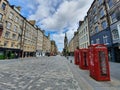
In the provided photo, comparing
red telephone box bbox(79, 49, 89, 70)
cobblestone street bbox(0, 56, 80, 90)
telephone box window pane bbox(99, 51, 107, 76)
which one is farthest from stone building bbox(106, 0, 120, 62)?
cobblestone street bbox(0, 56, 80, 90)

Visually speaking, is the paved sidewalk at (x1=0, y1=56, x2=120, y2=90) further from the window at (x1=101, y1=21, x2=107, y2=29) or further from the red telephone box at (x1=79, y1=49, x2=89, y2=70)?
the window at (x1=101, y1=21, x2=107, y2=29)

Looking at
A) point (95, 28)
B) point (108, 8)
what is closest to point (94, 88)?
point (108, 8)

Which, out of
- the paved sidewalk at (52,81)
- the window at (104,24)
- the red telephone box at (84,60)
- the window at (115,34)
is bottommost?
the paved sidewalk at (52,81)

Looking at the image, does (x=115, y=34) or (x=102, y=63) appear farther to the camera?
(x=115, y=34)

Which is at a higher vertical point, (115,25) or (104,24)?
(104,24)

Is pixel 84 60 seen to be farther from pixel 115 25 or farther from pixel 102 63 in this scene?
pixel 115 25

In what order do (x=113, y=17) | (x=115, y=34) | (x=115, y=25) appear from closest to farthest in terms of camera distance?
(x=115, y=25) < (x=115, y=34) < (x=113, y=17)

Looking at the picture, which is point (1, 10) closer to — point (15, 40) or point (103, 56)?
point (15, 40)

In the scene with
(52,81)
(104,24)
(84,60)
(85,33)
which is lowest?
(52,81)

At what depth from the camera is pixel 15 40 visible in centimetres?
3519

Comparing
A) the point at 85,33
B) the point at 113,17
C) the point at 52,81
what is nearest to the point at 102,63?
the point at 52,81

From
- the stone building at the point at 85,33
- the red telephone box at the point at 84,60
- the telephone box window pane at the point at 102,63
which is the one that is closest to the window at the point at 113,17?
the red telephone box at the point at 84,60

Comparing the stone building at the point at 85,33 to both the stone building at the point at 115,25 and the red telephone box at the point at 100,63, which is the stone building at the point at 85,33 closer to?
the stone building at the point at 115,25

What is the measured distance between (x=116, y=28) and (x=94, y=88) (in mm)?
17104
